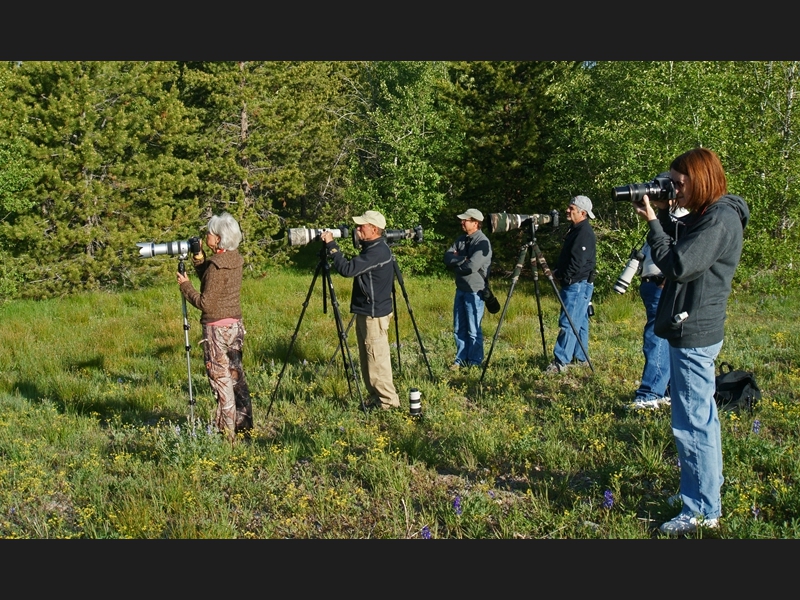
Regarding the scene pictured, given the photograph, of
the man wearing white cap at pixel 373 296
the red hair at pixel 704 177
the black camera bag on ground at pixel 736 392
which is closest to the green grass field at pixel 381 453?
the black camera bag on ground at pixel 736 392

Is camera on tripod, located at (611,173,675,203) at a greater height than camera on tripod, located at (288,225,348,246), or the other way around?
camera on tripod, located at (611,173,675,203)

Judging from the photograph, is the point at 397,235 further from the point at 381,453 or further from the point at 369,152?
the point at 369,152

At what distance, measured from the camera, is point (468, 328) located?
8.34 m

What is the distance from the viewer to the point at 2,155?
15.4 meters

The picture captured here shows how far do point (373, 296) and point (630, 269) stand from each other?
233cm

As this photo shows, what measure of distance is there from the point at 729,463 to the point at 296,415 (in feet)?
12.6

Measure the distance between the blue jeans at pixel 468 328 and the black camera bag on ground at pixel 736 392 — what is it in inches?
113

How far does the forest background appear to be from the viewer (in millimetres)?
13695

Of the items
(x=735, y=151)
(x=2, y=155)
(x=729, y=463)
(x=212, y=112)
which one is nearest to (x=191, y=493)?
(x=729, y=463)

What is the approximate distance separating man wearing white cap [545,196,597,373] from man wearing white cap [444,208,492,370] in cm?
100

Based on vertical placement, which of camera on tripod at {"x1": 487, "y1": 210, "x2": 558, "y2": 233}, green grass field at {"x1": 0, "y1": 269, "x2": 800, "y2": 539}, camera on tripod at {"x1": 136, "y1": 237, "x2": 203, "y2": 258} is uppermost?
camera on tripod at {"x1": 487, "y1": 210, "x2": 558, "y2": 233}

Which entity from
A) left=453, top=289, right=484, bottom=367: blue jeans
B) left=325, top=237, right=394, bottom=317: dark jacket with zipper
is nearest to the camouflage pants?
left=325, top=237, right=394, bottom=317: dark jacket with zipper

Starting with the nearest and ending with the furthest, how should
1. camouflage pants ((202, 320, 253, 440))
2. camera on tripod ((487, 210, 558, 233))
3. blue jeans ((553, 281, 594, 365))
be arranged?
1. camouflage pants ((202, 320, 253, 440))
2. camera on tripod ((487, 210, 558, 233))
3. blue jeans ((553, 281, 594, 365))

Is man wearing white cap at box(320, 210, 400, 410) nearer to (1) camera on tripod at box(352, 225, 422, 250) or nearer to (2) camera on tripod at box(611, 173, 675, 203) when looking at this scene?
(1) camera on tripod at box(352, 225, 422, 250)
